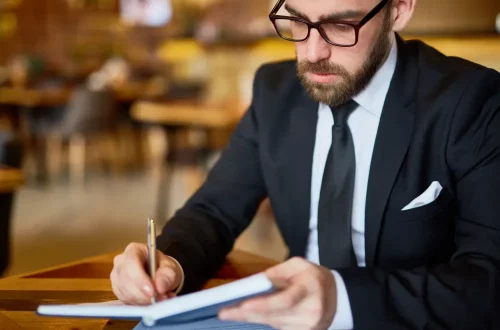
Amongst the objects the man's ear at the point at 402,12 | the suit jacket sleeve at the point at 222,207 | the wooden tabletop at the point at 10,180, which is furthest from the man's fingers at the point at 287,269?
the wooden tabletop at the point at 10,180

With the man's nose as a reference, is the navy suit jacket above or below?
below

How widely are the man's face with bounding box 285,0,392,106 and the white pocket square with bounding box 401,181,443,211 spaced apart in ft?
0.79

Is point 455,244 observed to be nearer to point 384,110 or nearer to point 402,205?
point 402,205

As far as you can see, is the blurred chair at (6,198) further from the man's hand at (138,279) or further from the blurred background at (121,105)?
the man's hand at (138,279)

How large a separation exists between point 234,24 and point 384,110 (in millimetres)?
8809

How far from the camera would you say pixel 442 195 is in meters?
1.25

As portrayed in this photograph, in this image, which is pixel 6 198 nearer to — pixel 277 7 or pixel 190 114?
pixel 277 7

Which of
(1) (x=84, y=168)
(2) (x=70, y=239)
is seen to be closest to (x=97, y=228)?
(2) (x=70, y=239)

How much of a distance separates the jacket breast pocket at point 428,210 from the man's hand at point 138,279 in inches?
18.5

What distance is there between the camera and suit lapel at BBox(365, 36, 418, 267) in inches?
49.3

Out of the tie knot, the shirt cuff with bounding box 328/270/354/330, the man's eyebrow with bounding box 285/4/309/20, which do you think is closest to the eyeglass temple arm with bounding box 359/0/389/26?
the man's eyebrow with bounding box 285/4/309/20

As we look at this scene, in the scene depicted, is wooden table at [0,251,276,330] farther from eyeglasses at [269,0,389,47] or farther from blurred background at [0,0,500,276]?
blurred background at [0,0,500,276]

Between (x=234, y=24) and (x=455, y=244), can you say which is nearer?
(x=455, y=244)

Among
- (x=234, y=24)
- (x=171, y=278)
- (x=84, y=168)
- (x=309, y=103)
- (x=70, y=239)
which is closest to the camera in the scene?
(x=171, y=278)
